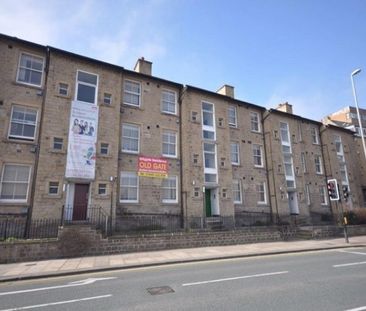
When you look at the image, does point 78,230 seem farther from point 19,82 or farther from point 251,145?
point 251,145

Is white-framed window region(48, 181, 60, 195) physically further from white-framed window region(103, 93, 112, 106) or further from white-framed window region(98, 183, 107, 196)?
white-framed window region(103, 93, 112, 106)

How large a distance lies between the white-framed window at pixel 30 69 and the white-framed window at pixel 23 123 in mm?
1852

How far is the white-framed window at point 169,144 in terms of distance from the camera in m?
19.5

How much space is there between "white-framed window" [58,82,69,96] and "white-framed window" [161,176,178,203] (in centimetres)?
873

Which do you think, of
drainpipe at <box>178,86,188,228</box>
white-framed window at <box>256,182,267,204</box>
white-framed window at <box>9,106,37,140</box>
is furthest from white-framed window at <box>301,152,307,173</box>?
white-framed window at <box>9,106,37,140</box>

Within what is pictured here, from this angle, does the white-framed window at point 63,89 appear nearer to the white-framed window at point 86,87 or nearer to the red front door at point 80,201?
the white-framed window at point 86,87

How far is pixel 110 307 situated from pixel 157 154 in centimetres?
1382

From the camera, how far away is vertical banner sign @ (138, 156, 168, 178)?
18.0 meters

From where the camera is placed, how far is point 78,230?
40.1ft

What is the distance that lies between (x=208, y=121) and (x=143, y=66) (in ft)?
22.7

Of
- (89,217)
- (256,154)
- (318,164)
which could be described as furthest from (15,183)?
(318,164)

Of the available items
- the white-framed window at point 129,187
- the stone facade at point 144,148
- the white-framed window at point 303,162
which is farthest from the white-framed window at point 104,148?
the white-framed window at point 303,162

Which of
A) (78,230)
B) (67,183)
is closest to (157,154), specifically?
(67,183)

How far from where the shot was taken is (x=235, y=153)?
23.0m
